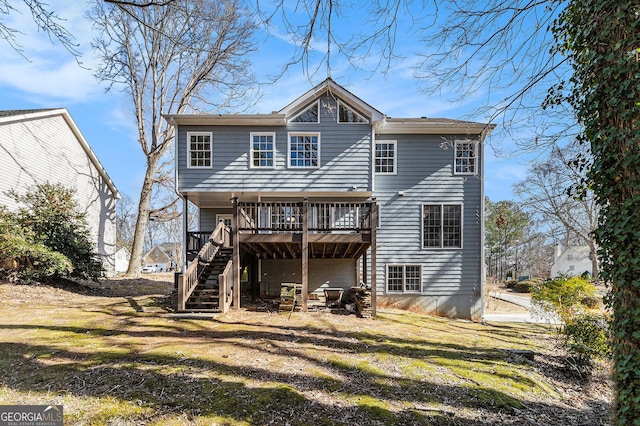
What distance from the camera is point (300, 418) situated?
13.4 ft

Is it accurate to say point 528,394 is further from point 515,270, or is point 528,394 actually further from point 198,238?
point 515,270

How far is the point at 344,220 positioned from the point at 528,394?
709 centimetres

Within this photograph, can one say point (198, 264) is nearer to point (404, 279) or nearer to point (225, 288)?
point (225, 288)

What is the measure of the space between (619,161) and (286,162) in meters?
9.98

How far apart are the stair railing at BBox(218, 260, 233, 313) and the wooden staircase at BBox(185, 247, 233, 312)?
0.64 feet

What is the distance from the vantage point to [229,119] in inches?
462

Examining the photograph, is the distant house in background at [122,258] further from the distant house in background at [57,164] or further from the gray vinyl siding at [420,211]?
the gray vinyl siding at [420,211]

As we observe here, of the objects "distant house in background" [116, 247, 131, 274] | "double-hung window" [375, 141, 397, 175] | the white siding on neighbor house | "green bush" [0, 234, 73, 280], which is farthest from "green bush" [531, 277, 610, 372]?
"distant house in background" [116, 247, 131, 274]

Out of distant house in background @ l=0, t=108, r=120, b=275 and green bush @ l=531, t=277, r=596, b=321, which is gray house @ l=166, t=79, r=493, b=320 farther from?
distant house in background @ l=0, t=108, r=120, b=275

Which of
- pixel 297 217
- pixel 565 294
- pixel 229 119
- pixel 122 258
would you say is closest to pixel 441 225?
pixel 565 294

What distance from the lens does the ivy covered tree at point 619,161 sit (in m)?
2.97

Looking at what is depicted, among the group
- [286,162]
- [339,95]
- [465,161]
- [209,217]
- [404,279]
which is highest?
[339,95]

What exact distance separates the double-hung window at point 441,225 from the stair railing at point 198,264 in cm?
786

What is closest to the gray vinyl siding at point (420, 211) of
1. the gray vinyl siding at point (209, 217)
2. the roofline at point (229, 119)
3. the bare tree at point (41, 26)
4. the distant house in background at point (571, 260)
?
the roofline at point (229, 119)
